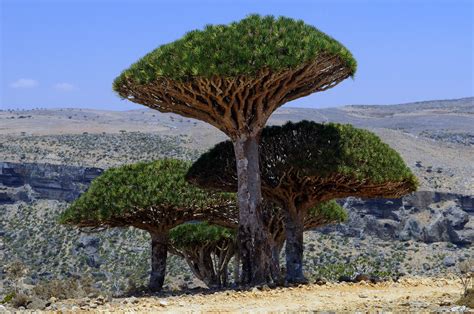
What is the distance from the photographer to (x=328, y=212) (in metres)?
25.2

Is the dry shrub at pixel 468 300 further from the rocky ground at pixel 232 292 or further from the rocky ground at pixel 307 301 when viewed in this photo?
the rocky ground at pixel 232 292

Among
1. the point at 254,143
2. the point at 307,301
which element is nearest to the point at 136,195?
A: the point at 254,143

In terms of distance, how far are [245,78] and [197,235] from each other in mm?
11828

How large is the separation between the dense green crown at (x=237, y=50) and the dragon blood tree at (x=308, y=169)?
2.45m

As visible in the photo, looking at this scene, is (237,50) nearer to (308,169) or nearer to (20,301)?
(308,169)

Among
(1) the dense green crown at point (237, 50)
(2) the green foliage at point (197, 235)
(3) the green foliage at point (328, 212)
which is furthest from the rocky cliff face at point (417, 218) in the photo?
(1) the dense green crown at point (237, 50)

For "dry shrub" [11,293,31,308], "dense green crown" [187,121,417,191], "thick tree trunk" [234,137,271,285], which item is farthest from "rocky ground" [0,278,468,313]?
"dense green crown" [187,121,417,191]

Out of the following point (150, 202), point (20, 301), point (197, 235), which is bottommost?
point (197, 235)

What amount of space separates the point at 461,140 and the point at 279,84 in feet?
239

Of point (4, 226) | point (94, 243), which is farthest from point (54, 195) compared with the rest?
point (94, 243)

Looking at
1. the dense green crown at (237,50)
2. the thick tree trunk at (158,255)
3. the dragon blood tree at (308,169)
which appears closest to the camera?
the dense green crown at (237,50)

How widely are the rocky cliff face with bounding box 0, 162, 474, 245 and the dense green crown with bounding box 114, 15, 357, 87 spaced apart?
3244cm

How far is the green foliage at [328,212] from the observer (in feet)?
81.7

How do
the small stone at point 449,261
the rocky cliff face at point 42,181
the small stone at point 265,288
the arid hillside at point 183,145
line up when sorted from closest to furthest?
the small stone at point 265,288 → the small stone at point 449,261 → the rocky cliff face at point 42,181 → the arid hillside at point 183,145
